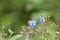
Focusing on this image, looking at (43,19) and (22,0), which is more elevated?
(22,0)

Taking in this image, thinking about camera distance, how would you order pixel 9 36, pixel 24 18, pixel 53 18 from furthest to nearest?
pixel 24 18 < pixel 53 18 < pixel 9 36

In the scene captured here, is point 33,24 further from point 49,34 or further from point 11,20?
point 11,20

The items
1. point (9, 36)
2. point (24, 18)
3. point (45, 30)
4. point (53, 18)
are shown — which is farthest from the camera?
point (24, 18)

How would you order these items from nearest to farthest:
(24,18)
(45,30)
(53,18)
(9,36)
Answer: (45,30) → (9,36) → (53,18) → (24,18)

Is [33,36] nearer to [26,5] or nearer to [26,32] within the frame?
[26,32]

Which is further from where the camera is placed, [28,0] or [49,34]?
[28,0]

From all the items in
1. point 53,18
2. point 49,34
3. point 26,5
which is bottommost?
point 49,34

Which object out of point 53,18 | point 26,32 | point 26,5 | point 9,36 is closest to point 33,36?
point 26,32

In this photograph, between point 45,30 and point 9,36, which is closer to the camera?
point 45,30

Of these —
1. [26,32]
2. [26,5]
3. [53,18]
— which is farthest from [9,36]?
[26,5]
